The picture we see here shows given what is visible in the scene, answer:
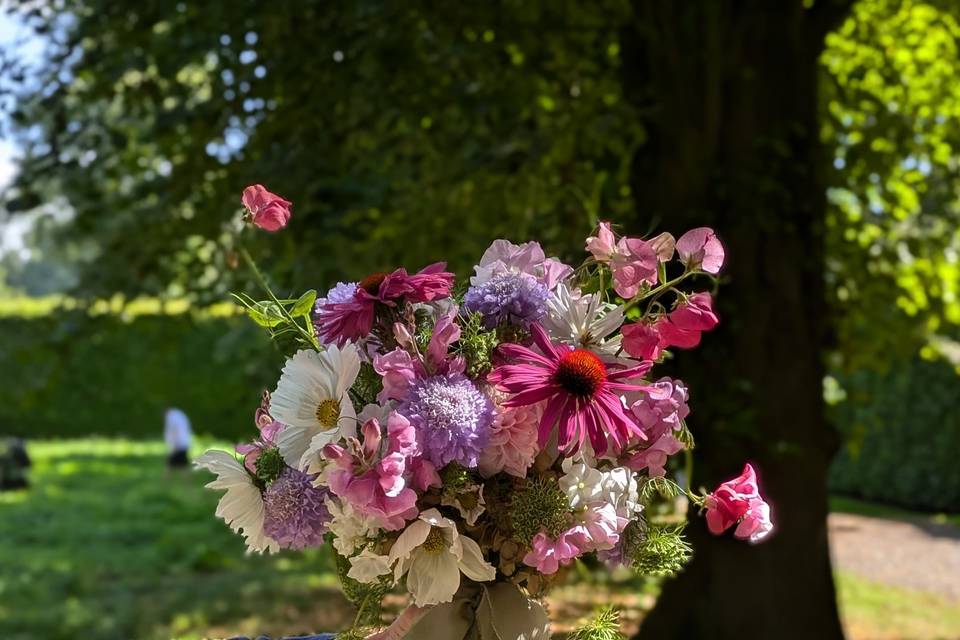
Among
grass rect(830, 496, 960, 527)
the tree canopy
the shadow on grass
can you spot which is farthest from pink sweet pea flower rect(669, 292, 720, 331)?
grass rect(830, 496, 960, 527)

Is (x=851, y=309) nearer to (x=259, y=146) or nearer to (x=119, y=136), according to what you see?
(x=259, y=146)

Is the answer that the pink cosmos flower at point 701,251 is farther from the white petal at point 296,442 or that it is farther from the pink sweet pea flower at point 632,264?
the white petal at point 296,442

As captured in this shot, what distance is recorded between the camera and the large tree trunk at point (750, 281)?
4.43 m

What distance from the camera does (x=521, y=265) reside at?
154 centimetres

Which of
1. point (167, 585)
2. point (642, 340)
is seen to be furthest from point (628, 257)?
point (167, 585)

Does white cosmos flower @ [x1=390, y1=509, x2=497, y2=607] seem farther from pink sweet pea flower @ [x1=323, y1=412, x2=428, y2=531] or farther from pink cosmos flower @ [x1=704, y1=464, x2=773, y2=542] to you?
pink cosmos flower @ [x1=704, y1=464, x2=773, y2=542]

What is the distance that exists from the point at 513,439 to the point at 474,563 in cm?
17

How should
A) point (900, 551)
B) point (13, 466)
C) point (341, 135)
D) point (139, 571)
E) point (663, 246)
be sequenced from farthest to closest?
point (13, 466), point (900, 551), point (139, 571), point (341, 135), point (663, 246)

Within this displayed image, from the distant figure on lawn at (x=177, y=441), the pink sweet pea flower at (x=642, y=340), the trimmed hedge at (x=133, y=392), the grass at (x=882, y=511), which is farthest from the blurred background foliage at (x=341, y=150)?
the trimmed hedge at (x=133, y=392)

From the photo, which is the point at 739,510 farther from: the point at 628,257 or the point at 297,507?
the point at 297,507

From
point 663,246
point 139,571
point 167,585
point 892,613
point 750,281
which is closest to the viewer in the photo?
point 663,246

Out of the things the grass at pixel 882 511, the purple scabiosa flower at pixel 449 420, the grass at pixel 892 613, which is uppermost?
the purple scabiosa flower at pixel 449 420

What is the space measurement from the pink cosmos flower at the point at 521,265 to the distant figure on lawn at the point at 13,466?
10869 mm

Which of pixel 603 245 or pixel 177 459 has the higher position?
pixel 603 245
